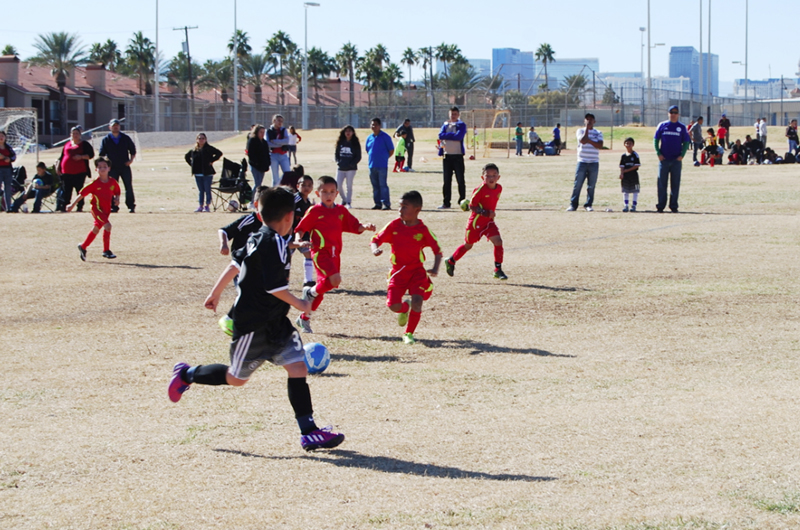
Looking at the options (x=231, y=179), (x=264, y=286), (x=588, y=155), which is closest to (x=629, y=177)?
(x=588, y=155)

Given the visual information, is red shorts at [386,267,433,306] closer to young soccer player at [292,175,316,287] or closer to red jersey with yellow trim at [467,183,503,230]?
young soccer player at [292,175,316,287]

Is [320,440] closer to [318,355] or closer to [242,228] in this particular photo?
[318,355]

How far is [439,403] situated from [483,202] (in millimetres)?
4985

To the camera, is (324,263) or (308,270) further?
(308,270)

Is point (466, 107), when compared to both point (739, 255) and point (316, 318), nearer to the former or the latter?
point (739, 255)

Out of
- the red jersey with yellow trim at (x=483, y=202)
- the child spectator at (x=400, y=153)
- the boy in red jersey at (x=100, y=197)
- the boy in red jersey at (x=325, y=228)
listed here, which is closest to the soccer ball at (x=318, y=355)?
the boy in red jersey at (x=325, y=228)

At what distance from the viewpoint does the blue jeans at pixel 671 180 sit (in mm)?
18438

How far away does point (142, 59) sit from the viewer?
83562 mm

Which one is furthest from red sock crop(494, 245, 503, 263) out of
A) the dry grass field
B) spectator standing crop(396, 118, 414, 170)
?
spectator standing crop(396, 118, 414, 170)

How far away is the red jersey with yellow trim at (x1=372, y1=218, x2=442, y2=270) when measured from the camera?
7.80 metres

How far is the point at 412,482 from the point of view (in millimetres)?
→ 4465

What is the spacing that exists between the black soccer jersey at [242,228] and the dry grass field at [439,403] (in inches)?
36.3

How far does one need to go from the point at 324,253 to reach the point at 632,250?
6.65 meters

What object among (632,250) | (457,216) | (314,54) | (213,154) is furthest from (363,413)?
(314,54)
